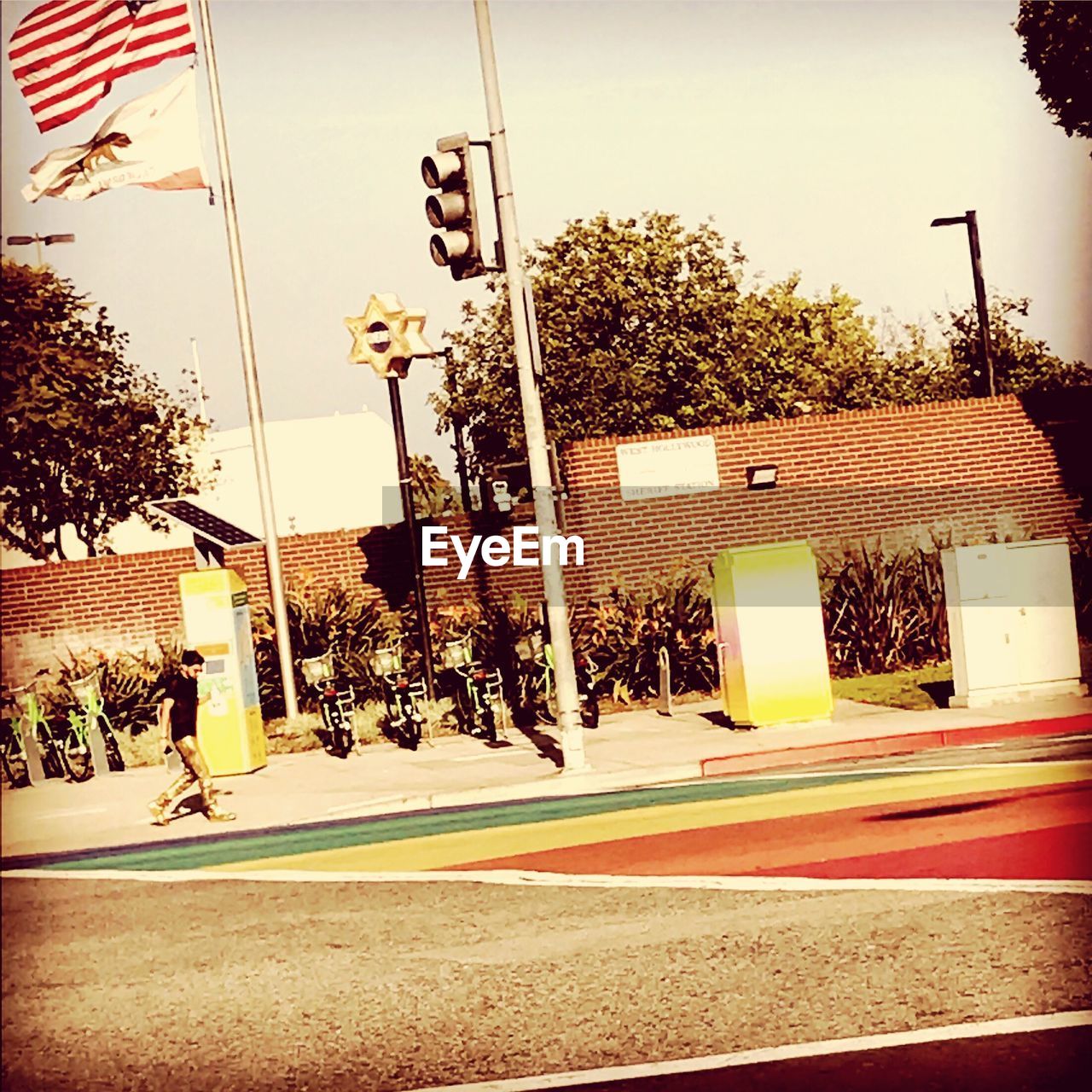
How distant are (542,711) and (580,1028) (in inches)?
504

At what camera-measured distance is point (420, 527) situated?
23.3 m

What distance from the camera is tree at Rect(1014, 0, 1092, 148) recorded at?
16.1ft

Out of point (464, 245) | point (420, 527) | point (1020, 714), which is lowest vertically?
point (1020, 714)

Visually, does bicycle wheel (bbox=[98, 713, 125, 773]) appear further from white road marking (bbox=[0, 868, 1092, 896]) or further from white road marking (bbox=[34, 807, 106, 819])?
white road marking (bbox=[0, 868, 1092, 896])

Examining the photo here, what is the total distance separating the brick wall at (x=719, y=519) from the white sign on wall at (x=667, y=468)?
117 millimetres

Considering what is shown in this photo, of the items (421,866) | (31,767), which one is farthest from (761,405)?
(421,866)

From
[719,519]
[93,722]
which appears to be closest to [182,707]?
[93,722]

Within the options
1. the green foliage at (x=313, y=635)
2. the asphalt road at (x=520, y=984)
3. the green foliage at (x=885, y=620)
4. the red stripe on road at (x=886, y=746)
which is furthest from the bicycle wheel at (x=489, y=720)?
the asphalt road at (x=520, y=984)

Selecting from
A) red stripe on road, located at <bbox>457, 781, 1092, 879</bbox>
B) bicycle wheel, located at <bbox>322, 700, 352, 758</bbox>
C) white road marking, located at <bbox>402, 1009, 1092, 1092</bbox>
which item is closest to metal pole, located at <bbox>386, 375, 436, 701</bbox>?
bicycle wheel, located at <bbox>322, 700, 352, 758</bbox>

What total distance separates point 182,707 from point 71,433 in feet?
58.4

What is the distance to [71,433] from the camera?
30.9 metres

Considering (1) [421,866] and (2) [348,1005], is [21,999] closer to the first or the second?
(2) [348,1005]

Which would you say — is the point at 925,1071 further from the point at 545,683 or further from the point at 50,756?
the point at 50,756

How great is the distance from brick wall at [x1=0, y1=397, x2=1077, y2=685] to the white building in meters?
39.2
